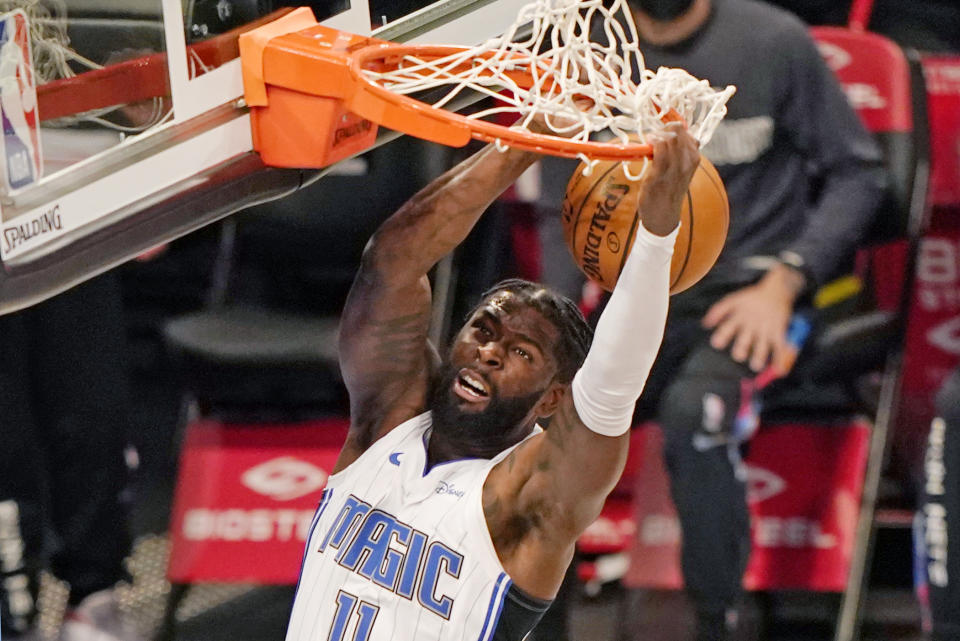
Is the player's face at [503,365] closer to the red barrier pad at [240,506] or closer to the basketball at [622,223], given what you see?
the basketball at [622,223]

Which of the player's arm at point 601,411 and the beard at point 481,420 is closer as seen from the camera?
the player's arm at point 601,411

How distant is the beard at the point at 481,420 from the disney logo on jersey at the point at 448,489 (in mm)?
82

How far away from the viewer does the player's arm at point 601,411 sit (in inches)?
92.3

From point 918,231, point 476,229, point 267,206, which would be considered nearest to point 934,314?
point 918,231

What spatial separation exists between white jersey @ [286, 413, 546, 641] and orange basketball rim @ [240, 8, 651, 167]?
23.2 inches

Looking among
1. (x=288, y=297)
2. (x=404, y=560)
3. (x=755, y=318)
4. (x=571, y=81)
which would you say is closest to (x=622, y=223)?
(x=571, y=81)

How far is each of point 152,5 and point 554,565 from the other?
1214mm

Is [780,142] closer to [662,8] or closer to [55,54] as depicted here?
[662,8]

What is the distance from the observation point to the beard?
2.86 meters

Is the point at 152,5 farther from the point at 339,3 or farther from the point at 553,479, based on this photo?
the point at 553,479

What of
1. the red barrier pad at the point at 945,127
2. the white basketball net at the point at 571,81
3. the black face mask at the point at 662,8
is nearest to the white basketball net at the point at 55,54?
the white basketball net at the point at 571,81

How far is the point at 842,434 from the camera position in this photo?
4.54 meters

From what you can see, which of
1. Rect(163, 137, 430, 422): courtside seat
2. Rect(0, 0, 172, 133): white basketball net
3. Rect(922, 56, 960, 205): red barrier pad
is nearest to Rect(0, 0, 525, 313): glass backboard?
Rect(0, 0, 172, 133): white basketball net

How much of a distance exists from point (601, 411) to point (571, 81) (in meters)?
0.54
